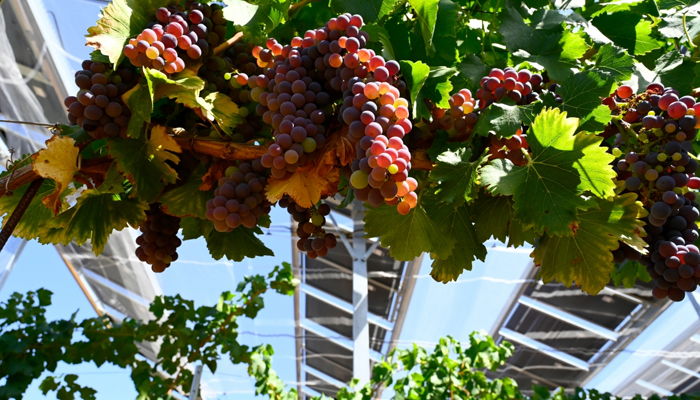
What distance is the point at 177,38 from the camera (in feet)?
2.77

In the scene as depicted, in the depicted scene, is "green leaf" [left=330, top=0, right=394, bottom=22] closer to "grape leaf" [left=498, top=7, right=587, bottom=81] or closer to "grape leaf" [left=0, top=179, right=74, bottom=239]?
"grape leaf" [left=498, top=7, right=587, bottom=81]

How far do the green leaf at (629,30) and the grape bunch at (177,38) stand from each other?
0.70 m

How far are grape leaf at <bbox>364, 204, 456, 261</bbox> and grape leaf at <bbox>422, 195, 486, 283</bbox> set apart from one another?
0.04 meters

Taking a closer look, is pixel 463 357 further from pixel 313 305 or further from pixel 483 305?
pixel 313 305

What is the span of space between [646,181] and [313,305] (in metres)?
7.54

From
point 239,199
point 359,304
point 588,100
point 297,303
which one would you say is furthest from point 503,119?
point 297,303

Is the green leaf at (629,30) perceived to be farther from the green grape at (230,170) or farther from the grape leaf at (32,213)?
the grape leaf at (32,213)

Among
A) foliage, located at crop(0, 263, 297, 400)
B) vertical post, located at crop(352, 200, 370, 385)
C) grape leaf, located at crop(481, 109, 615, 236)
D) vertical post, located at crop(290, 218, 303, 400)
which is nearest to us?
grape leaf, located at crop(481, 109, 615, 236)

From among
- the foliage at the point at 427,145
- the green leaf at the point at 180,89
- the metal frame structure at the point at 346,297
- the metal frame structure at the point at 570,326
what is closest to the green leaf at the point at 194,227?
the foliage at the point at 427,145

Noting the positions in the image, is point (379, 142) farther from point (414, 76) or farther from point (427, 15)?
point (427, 15)

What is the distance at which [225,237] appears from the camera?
0.99 metres

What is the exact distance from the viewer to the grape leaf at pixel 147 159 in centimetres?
83

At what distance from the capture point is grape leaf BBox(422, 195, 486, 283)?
0.91 metres

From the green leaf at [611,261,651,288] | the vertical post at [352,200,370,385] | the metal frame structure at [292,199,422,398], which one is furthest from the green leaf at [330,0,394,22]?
the metal frame structure at [292,199,422,398]
